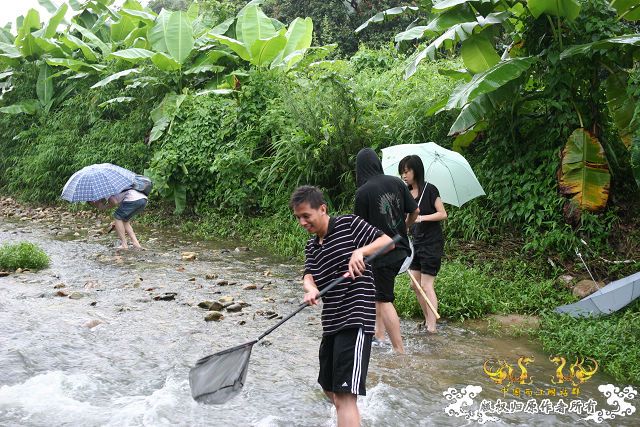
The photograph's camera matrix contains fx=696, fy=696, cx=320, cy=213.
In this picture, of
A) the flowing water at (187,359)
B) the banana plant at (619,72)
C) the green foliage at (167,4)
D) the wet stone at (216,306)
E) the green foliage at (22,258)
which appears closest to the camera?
the flowing water at (187,359)

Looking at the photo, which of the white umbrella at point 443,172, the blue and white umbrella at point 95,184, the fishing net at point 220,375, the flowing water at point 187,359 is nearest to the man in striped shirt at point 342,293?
the fishing net at point 220,375

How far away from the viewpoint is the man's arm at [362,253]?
12.9ft

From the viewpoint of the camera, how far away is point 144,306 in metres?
7.57

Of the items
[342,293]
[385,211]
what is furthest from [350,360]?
[385,211]

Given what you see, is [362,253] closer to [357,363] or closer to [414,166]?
[357,363]

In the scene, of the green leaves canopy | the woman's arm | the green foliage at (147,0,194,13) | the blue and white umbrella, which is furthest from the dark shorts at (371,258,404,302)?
the green foliage at (147,0,194,13)

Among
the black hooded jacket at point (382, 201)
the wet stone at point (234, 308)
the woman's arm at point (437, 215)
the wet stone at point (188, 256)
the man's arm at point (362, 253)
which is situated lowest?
the wet stone at point (188, 256)

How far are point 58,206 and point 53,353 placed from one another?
1079cm

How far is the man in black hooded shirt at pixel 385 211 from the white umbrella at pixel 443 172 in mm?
1265

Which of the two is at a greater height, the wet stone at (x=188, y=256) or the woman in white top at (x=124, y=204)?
the woman in white top at (x=124, y=204)

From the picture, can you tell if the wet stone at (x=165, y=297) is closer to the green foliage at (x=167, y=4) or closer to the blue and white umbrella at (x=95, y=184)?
the blue and white umbrella at (x=95, y=184)

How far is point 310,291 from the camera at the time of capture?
4.04 meters

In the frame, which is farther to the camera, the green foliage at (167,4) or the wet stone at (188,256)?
the green foliage at (167,4)

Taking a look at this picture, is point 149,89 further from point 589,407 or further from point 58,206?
point 589,407
